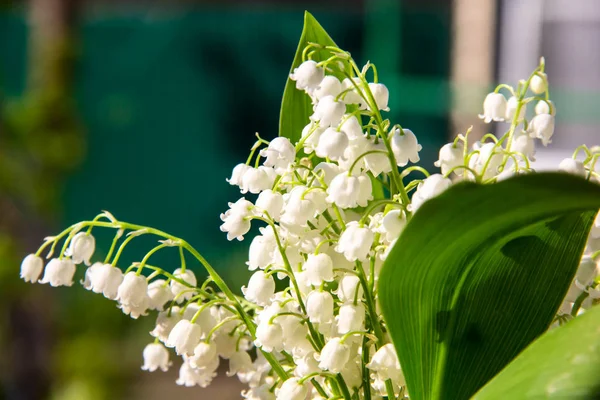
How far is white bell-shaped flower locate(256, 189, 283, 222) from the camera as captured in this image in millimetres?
489

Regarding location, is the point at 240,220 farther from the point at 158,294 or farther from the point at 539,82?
the point at 539,82

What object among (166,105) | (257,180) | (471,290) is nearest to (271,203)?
(257,180)

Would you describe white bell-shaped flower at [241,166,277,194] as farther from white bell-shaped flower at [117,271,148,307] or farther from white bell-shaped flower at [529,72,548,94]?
white bell-shaped flower at [529,72,548,94]

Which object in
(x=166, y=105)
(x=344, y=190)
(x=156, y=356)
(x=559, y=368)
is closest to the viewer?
(x=559, y=368)

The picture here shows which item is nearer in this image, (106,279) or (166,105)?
(106,279)

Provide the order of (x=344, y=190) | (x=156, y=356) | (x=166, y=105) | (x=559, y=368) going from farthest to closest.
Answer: (x=166, y=105), (x=156, y=356), (x=344, y=190), (x=559, y=368)

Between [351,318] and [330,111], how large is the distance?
12 centimetres

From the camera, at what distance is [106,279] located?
50 cm

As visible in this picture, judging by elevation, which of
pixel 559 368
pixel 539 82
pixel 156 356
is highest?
pixel 539 82

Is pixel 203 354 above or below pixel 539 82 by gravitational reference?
below

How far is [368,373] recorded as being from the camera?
1.66 feet

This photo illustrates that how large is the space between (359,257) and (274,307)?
0.22ft

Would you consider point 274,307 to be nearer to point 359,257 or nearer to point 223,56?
point 359,257

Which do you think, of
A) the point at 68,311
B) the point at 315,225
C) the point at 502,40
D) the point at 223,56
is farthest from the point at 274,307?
the point at 223,56
